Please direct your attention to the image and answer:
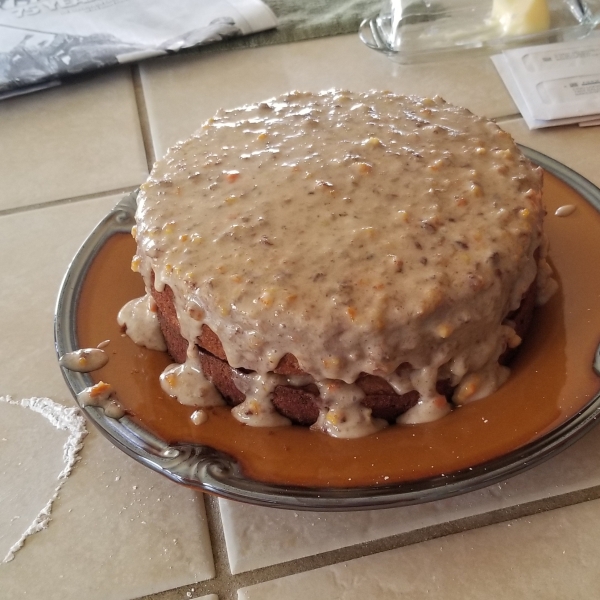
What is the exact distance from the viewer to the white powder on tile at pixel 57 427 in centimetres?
64

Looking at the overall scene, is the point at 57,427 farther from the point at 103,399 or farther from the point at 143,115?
the point at 143,115

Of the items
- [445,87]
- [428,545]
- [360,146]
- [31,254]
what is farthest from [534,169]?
[31,254]

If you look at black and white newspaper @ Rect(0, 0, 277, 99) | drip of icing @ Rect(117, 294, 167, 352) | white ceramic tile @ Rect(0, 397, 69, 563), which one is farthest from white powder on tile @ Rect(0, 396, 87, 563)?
black and white newspaper @ Rect(0, 0, 277, 99)

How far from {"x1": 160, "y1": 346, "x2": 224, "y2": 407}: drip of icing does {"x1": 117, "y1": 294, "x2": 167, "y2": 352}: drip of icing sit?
5 cm

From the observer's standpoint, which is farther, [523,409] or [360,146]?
[360,146]

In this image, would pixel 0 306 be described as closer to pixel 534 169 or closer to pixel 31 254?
pixel 31 254

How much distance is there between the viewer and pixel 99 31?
4.49 ft

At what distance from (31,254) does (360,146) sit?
527 mm

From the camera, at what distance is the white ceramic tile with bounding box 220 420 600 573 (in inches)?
23.3

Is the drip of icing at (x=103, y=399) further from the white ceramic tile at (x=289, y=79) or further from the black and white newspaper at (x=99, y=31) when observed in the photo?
the black and white newspaper at (x=99, y=31)

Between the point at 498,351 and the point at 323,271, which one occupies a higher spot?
the point at 323,271

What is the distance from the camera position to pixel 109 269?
776 mm

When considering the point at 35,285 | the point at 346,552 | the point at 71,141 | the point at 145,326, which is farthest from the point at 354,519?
the point at 71,141

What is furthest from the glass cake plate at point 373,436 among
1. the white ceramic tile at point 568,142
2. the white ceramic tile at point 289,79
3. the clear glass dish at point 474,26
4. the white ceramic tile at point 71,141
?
the clear glass dish at point 474,26
